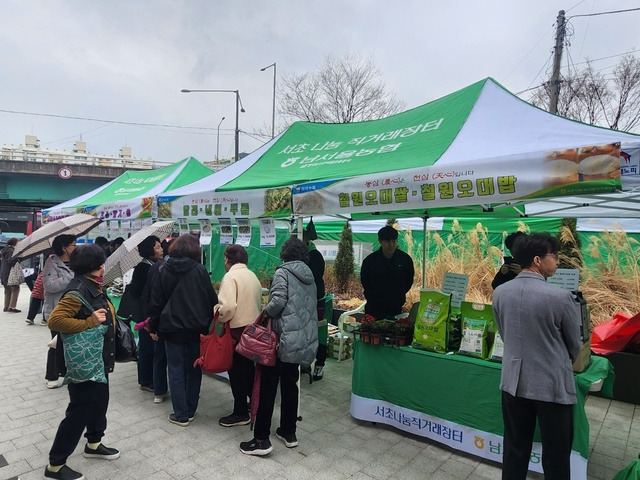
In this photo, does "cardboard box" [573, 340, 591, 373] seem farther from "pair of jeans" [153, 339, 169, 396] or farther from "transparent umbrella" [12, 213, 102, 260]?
"transparent umbrella" [12, 213, 102, 260]

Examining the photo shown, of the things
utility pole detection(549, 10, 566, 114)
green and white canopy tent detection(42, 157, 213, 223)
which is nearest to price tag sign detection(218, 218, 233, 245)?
green and white canopy tent detection(42, 157, 213, 223)

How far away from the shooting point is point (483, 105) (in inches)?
154

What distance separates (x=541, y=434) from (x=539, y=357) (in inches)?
19.0

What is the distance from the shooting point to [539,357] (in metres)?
2.17

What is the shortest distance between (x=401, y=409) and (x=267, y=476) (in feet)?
4.16

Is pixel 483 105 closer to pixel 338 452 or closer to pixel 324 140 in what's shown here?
pixel 324 140

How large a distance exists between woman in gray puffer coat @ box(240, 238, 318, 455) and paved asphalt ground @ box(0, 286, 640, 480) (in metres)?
0.20

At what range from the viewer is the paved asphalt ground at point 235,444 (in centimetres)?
292

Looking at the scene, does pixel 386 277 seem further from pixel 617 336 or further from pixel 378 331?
pixel 617 336

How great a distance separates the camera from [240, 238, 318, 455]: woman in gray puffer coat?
10.1ft

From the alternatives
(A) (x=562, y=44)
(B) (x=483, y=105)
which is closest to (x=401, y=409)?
(B) (x=483, y=105)

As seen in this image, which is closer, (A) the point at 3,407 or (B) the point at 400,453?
(B) the point at 400,453

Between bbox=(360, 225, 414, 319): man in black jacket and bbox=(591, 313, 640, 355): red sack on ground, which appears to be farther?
bbox=(591, 313, 640, 355): red sack on ground

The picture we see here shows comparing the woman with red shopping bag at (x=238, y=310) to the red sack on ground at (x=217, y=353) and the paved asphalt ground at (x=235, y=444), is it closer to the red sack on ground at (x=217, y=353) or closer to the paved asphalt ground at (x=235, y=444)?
the red sack on ground at (x=217, y=353)
